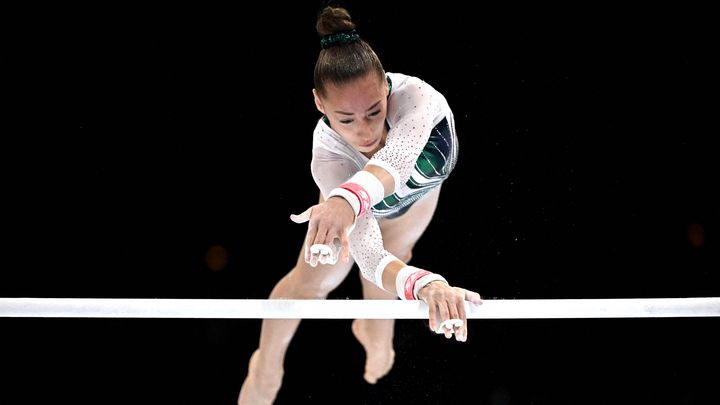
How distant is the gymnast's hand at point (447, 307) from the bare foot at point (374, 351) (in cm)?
139

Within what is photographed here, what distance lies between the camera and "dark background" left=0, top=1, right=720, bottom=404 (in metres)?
4.37

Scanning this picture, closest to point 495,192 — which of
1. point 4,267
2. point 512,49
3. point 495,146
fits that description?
point 495,146

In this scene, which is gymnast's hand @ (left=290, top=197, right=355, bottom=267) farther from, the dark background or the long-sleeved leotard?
the dark background

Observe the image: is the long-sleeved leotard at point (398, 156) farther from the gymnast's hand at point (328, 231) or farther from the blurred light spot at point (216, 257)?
the blurred light spot at point (216, 257)

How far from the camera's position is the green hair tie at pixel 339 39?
2711 millimetres

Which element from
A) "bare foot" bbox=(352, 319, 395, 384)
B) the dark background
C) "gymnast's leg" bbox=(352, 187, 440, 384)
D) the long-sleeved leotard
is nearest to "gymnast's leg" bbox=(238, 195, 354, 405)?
"gymnast's leg" bbox=(352, 187, 440, 384)

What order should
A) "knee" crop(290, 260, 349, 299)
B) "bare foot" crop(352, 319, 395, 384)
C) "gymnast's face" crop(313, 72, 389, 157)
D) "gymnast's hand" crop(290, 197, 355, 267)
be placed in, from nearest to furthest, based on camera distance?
"gymnast's hand" crop(290, 197, 355, 267)
"gymnast's face" crop(313, 72, 389, 157)
"knee" crop(290, 260, 349, 299)
"bare foot" crop(352, 319, 395, 384)

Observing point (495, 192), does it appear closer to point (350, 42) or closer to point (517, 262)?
point (517, 262)

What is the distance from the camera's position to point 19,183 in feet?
14.8

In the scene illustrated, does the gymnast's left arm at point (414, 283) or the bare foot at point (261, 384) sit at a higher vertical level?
the gymnast's left arm at point (414, 283)

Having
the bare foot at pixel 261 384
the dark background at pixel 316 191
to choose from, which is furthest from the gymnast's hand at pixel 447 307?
the dark background at pixel 316 191

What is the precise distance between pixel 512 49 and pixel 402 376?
176cm

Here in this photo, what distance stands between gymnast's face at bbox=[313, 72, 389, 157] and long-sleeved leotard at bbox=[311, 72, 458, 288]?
0.20 feet

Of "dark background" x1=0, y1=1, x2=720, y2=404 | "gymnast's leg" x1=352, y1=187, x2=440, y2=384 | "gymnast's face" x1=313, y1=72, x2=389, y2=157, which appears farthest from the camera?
"dark background" x1=0, y1=1, x2=720, y2=404
